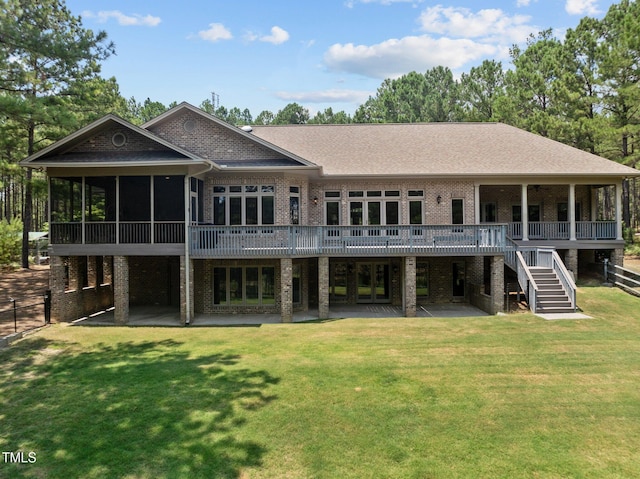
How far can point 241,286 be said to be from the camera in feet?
52.4

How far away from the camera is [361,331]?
40.6ft

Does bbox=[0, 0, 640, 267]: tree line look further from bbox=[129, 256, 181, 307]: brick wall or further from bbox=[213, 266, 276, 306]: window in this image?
bbox=[213, 266, 276, 306]: window

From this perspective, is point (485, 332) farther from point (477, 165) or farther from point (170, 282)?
point (170, 282)

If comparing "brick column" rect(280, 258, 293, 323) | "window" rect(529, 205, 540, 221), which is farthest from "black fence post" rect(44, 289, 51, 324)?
"window" rect(529, 205, 540, 221)

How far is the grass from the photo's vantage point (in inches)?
217

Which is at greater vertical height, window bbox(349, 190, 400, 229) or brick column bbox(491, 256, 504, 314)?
window bbox(349, 190, 400, 229)

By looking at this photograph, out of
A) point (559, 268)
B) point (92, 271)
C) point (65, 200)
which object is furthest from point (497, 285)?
point (65, 200)

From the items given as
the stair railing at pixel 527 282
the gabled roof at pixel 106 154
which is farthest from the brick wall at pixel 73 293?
the stair railing at pixel 527 282

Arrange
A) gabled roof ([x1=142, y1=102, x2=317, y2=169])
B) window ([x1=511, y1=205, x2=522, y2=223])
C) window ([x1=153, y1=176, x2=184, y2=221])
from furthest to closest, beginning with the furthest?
window ([x1=511, y1=205, x2=522, y2=223]) → window ([x1=153, y1=176, x2=184, y2=221]) → gabled roof ([x1=142, y1=102, x2=317, y2=169])

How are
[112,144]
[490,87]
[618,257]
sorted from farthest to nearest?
[490,87] < [618,257] < [112,144]

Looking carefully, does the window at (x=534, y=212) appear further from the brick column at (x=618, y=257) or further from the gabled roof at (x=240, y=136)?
the gabled roof at (x=240, y=136)

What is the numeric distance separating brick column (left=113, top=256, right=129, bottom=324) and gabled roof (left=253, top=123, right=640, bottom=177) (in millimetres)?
8523

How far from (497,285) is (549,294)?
178cm

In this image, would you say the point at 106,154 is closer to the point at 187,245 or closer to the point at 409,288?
the point at 187,245
